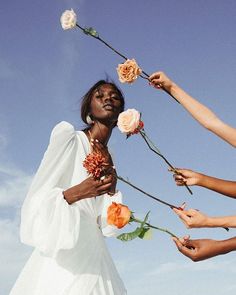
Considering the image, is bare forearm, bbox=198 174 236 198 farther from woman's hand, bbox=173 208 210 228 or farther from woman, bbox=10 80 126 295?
woman, bbox=10 80 126 295

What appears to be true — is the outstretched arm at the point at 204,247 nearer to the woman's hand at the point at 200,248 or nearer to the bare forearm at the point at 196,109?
the woman's hand at the point at 200,248

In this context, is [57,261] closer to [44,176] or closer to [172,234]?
[44,176]

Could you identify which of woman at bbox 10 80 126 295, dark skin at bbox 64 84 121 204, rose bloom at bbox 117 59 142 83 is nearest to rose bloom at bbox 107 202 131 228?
woman at bbox 10 80 126 295

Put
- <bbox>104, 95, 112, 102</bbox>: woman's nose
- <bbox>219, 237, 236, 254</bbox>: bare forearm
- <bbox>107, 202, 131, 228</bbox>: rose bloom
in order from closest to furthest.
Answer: <bbox>219, 237, 236, 254</bbox>: bare forearm
<bbox>107, 202, 131, 228</bbox>: rose bloom
<bbox>104, 95, 112, 102</bbox>: woman's nose

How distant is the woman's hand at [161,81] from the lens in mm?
5535

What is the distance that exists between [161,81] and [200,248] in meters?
1.74

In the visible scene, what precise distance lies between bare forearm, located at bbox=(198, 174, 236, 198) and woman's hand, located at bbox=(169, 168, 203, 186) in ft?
0.09

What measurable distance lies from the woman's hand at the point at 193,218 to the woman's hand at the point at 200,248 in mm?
121

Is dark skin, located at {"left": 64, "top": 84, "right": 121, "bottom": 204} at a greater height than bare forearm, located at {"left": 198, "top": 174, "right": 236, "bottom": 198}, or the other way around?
dark skin, located at {"left": 64, "top": 84, "right": 121, "bottom": 204}

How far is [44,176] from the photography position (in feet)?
21.1

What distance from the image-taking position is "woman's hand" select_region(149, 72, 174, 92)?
5.54m

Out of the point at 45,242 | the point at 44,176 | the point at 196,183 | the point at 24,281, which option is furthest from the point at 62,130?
the point at 196,183

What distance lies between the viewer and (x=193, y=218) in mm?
4523

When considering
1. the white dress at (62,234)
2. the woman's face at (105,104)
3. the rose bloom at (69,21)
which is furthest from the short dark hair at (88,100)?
the rose bloom at (69,21)
